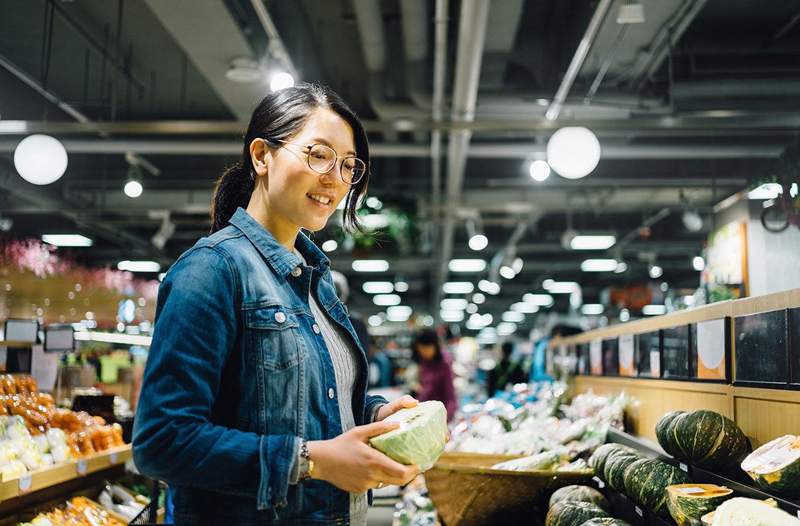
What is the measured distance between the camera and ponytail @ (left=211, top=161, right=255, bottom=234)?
1795mm

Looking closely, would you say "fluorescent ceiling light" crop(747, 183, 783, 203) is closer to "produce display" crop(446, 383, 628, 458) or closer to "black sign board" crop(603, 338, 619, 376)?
"black sign board" crop(603, 338, 619, 376)

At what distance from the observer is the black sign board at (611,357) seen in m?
4.36

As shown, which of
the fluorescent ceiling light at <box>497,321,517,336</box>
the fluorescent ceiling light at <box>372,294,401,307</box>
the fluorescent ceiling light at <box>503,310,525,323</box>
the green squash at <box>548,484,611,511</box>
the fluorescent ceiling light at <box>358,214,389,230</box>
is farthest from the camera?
the fluorescent ceiling light at <box>497,321,517,336</box>

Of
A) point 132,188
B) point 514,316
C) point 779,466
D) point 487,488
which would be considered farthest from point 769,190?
point 514,316

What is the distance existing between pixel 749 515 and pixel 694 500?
0.29m

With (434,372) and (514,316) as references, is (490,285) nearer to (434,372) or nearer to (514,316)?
(434,372)

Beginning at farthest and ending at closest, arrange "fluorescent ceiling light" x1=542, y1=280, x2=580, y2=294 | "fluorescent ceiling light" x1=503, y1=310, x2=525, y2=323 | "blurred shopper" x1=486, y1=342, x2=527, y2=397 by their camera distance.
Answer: "fluorescent ceiling light" x1=503, y1=310, x2=525, y2=323 < "fluorescent ceiling light" x1=542, y1=280, x2=580, y2=294 < "blurred shopper" x1=486, y1=342, x2=527, y2=397

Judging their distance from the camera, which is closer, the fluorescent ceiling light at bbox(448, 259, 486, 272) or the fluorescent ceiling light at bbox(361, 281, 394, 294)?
the fluorescent ceiling light at bbox(448, 259, 486, 272)

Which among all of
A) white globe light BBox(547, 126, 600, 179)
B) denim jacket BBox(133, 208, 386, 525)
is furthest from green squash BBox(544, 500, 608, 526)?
white globe light BBox(547, 126, 600, 179)

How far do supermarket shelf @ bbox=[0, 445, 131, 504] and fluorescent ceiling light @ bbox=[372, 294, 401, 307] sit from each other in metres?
25.9

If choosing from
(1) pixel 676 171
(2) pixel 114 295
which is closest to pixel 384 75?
(2) pixel 114 295

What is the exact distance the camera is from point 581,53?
22.2 ft

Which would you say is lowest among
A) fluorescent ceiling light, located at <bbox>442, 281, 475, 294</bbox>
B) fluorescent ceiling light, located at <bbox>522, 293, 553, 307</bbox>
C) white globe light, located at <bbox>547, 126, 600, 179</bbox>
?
white globe light, located at <bbox>547, 126, 600, 179</bbox>

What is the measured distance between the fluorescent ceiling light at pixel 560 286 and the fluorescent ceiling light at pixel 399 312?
7.30m
